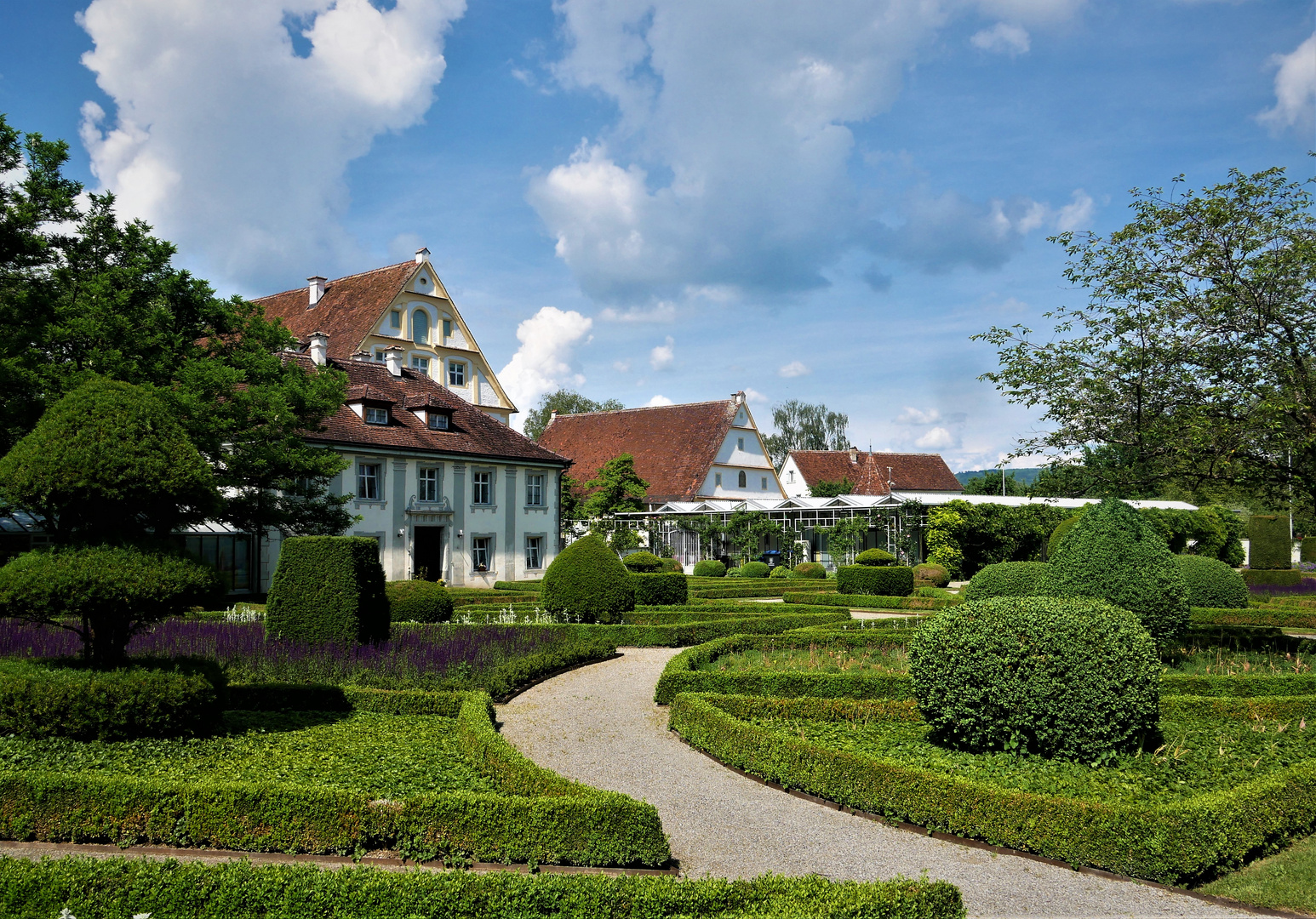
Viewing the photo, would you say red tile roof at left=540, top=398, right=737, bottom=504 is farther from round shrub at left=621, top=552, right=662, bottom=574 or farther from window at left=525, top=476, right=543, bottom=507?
round shrub at left=621, top=552, right=662, bottom=574

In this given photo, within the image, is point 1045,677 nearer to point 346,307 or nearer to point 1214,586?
point 1214,586

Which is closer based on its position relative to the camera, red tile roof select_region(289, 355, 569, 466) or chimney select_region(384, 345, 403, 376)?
red tile roof select_region(289, 355, 569, 466)

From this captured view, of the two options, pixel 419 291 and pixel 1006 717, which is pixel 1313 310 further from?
pixel 419 291

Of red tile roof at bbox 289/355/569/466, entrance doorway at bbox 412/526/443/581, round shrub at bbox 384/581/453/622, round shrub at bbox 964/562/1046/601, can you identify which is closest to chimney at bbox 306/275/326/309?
red tile roof at bbox 289/355/569/466

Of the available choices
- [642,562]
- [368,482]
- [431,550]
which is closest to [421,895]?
[642,562]

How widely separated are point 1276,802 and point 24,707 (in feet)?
34.3

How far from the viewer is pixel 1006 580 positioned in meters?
17.8

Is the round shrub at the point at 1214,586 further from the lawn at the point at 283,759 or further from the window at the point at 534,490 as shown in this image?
the window at the point at 534,490

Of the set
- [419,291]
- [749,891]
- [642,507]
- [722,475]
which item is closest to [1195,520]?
[722,475]

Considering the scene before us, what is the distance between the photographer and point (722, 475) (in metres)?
47.1

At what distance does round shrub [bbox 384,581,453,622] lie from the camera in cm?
1942

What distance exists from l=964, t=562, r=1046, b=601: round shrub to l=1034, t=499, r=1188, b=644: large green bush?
4035mm

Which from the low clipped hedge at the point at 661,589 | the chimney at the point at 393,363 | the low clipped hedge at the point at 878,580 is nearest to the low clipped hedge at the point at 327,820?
the low clipped hedge at the point at 661,589

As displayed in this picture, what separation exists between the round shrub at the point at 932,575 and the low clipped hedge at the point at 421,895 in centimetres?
2879
